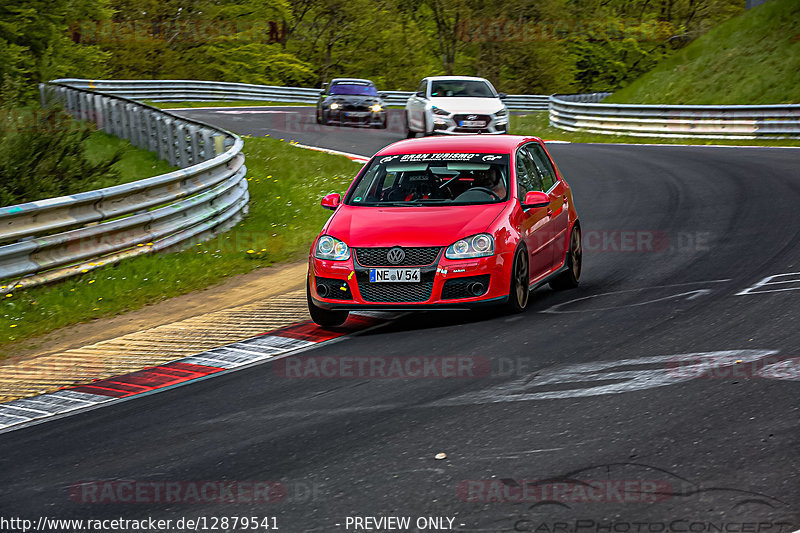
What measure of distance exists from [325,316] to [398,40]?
58.5 meters

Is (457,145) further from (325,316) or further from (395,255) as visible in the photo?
(325,316)

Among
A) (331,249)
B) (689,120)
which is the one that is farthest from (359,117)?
(331,249)

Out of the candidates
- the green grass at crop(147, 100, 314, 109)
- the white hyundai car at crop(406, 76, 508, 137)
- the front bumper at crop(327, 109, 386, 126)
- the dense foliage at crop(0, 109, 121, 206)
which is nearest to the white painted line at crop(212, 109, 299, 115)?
the green grass at crop(147, 100, 314, 109)

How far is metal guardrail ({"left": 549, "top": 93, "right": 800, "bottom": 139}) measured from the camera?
27000 mm

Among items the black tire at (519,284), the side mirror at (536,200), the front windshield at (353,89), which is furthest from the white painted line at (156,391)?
the front windshield at (353,89)

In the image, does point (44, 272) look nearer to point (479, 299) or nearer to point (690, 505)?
point (479, 299)

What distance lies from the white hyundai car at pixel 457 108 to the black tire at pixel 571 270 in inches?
598

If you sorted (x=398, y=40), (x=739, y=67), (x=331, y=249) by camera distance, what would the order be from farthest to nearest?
(x=398, y=40) < (x=739, y=67) < (x=331, y=249)

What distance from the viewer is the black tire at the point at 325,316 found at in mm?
9180

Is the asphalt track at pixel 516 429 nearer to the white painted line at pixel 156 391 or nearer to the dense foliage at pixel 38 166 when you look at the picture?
the white painted line at pixel 156 391

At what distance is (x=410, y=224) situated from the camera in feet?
29.8

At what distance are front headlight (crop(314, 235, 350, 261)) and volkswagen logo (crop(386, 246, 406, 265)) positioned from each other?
0.38m

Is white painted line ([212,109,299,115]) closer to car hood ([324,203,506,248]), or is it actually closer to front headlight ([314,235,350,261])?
car hood ([324,203,506,248])

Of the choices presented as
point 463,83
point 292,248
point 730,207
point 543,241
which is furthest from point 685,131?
point 543,241
